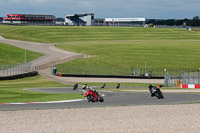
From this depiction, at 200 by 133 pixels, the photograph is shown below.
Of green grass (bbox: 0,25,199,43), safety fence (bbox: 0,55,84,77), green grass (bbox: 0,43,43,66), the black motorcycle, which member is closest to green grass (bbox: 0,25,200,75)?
green grass (bbox: 0,25,199,43)

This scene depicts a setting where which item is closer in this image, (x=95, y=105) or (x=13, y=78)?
(x=95, y=105)

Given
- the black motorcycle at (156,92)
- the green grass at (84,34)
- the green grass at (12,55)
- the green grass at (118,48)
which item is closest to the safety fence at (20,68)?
the green grass at (118,48)

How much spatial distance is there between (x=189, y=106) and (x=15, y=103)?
11.0 meters

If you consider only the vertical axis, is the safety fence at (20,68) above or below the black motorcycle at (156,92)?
below

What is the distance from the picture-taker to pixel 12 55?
92812mm

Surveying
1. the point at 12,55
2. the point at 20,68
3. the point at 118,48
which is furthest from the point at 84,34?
the point at 20,68

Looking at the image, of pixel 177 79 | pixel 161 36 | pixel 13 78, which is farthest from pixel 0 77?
pixel 161 36

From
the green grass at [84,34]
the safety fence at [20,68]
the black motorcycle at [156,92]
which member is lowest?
the safety fence at [20,68]

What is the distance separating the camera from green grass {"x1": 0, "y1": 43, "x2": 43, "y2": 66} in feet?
284

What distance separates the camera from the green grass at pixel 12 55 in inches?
3408

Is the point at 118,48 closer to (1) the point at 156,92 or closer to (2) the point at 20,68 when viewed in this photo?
(2) the point at 20,68

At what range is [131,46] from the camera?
380 feet

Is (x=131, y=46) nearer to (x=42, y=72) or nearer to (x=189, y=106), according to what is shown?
(x=42, y=72)

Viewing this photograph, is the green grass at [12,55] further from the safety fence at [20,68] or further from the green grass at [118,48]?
the green grass at [118,48]
